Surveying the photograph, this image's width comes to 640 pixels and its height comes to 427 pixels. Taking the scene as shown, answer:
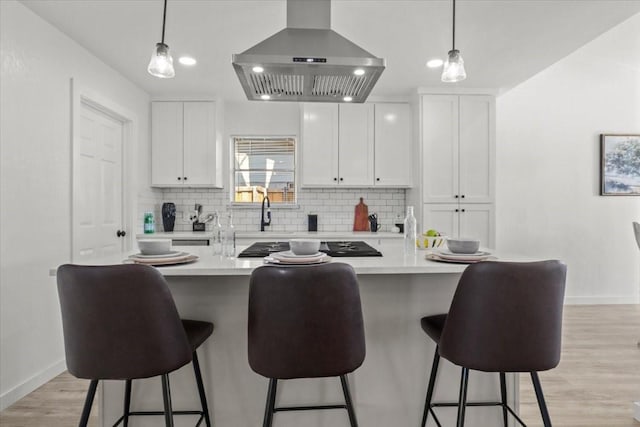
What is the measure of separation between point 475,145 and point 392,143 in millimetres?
873

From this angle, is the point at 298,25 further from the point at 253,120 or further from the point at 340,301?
the point at 253,120

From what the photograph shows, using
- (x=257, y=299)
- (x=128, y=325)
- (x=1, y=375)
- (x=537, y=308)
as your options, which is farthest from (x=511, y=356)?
(x=1, y=375)

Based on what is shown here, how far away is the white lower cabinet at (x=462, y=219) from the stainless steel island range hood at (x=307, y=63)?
79.1 inches

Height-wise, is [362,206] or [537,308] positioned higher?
[362,206]

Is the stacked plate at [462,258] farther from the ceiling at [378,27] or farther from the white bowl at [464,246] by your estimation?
the ceiling at [378,27]

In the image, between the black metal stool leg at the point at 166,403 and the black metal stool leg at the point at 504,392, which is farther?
the black metal stool leg at the point at 504,392

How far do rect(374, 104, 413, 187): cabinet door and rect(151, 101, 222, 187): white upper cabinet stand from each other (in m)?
1.83

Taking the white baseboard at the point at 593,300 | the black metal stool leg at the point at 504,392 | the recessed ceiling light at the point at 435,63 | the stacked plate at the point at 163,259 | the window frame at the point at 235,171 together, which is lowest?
the white baseboard at the point at 593,300

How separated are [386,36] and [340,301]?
232cm

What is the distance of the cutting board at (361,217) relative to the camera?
456 centimetres

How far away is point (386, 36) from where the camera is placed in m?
2.90

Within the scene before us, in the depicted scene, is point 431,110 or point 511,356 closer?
point 511,356

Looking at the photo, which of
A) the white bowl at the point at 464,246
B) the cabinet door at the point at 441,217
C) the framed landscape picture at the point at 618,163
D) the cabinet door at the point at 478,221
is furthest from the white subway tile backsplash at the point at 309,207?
the white bowl at the point at 464,246

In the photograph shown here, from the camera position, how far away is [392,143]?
4328 millimetres
